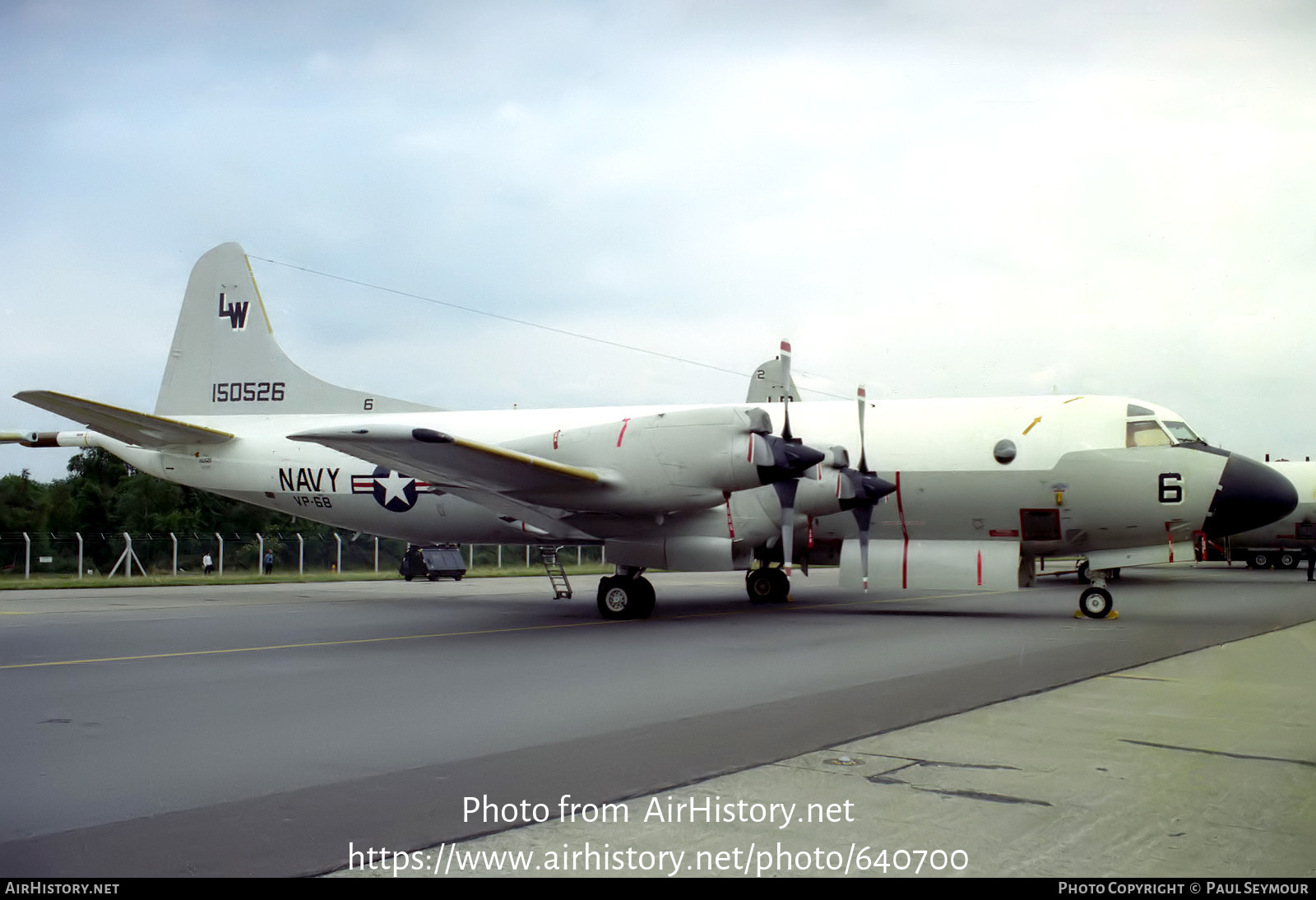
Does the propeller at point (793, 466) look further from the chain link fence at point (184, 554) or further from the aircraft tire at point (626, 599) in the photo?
the chain link fence at point (184, 554)

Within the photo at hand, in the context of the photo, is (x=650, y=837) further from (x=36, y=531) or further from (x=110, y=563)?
(x=36, y=531)

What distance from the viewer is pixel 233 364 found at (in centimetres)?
2053

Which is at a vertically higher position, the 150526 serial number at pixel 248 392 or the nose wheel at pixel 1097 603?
the 150526 serial number at pixel 248 392

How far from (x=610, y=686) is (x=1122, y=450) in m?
10.8

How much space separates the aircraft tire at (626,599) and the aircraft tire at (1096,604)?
23.9 feet

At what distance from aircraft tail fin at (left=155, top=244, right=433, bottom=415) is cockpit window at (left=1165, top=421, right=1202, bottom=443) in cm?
1389

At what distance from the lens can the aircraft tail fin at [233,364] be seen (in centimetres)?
2003

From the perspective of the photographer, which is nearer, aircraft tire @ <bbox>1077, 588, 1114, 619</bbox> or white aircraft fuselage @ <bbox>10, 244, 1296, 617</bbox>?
white aircraft fuselage @ <bbox>10, 244, 1296, 617</bbox>

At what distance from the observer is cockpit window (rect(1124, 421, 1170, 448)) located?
52.0 feet

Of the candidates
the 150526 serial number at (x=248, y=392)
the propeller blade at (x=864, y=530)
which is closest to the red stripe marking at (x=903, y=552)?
the propeller blade at (x=864, y=530)

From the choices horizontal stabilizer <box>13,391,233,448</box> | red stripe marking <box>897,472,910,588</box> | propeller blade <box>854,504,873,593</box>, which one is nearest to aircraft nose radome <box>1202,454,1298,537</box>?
red stripe marking <box>897,472,910,588</box>

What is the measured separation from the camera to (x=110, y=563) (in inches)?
1329

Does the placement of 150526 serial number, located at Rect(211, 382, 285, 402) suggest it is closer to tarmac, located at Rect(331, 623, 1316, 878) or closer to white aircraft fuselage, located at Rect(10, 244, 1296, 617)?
white aircraft fuselage, located at Rect(10, 244, 1296, 617)

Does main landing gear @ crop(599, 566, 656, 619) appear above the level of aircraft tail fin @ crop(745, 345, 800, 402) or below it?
below
